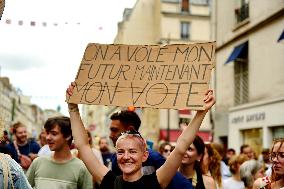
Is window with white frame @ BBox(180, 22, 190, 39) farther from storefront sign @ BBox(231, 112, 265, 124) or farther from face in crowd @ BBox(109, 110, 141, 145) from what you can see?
face in crowd @ BBox(109, 110, 141, 145)

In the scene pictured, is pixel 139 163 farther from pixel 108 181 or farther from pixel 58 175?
pixel 58 175

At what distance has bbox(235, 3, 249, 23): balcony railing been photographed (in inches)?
798

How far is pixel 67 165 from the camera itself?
5.30 meters

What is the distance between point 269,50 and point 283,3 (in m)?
1.58

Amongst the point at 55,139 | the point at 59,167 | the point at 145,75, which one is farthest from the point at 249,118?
the point at 145,75

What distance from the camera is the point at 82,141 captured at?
430 centimetres

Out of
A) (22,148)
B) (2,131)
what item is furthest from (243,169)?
(2,131)

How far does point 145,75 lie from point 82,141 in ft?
2.30

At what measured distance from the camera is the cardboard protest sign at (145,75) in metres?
4.13

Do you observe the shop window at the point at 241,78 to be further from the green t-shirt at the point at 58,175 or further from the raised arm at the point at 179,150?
the raised arm at the point at 179,150

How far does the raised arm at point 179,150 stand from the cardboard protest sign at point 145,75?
0.07m

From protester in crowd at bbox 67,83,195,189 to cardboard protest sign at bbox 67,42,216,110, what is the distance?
8.7 inches

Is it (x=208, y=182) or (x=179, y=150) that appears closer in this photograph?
(x=179, y=150)

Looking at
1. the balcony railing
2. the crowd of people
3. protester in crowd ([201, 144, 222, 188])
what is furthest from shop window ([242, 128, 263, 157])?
the crowd of people
